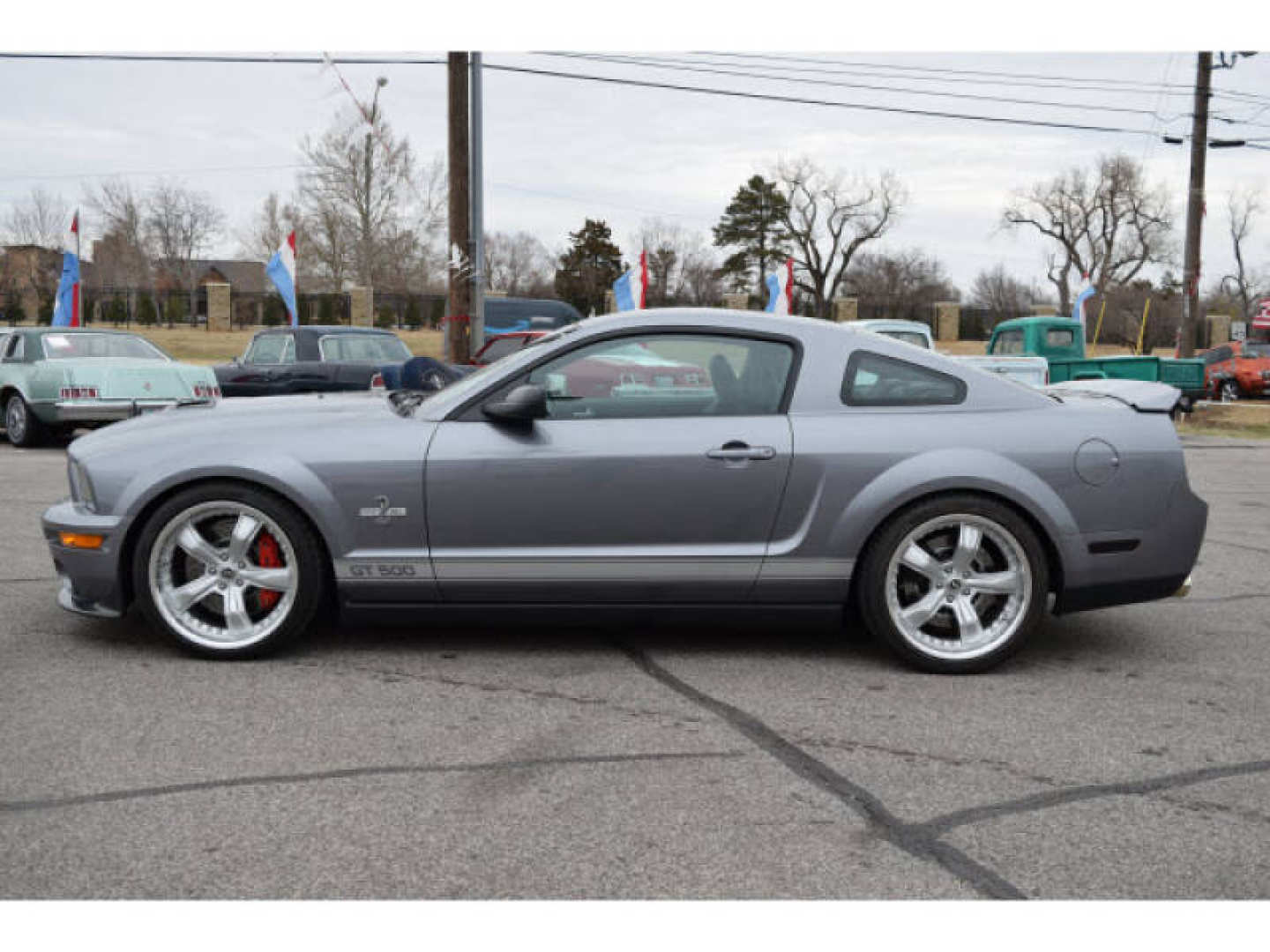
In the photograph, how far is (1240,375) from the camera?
29.0 meters

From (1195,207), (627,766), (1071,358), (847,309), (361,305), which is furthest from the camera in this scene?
(847,309)

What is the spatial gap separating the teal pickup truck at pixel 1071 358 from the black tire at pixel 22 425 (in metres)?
13.9

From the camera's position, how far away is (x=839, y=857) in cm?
298

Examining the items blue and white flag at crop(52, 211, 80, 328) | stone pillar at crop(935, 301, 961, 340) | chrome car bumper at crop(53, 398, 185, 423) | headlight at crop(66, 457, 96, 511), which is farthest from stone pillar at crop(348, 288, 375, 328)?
headlight at crop(66, 457, 96, 511)

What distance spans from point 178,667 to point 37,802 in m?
1.38

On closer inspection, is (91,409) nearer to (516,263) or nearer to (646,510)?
(646,510)

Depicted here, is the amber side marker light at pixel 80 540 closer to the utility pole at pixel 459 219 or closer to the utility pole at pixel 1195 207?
the utility pole at pixel 459 219

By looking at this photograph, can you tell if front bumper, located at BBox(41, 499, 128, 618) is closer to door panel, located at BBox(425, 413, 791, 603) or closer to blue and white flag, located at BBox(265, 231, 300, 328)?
door panel, located at BBox(425, 413, 791, 603)

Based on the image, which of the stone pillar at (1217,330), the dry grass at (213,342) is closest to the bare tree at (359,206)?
the dry grass at (213,342)

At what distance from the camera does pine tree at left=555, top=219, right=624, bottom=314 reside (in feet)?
228

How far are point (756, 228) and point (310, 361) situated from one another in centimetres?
5944

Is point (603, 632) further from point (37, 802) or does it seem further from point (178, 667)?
point (37, 802)

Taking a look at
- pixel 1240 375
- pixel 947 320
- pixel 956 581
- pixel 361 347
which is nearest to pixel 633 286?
pixel 361 347

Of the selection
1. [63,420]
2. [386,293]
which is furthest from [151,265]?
[63,420]
